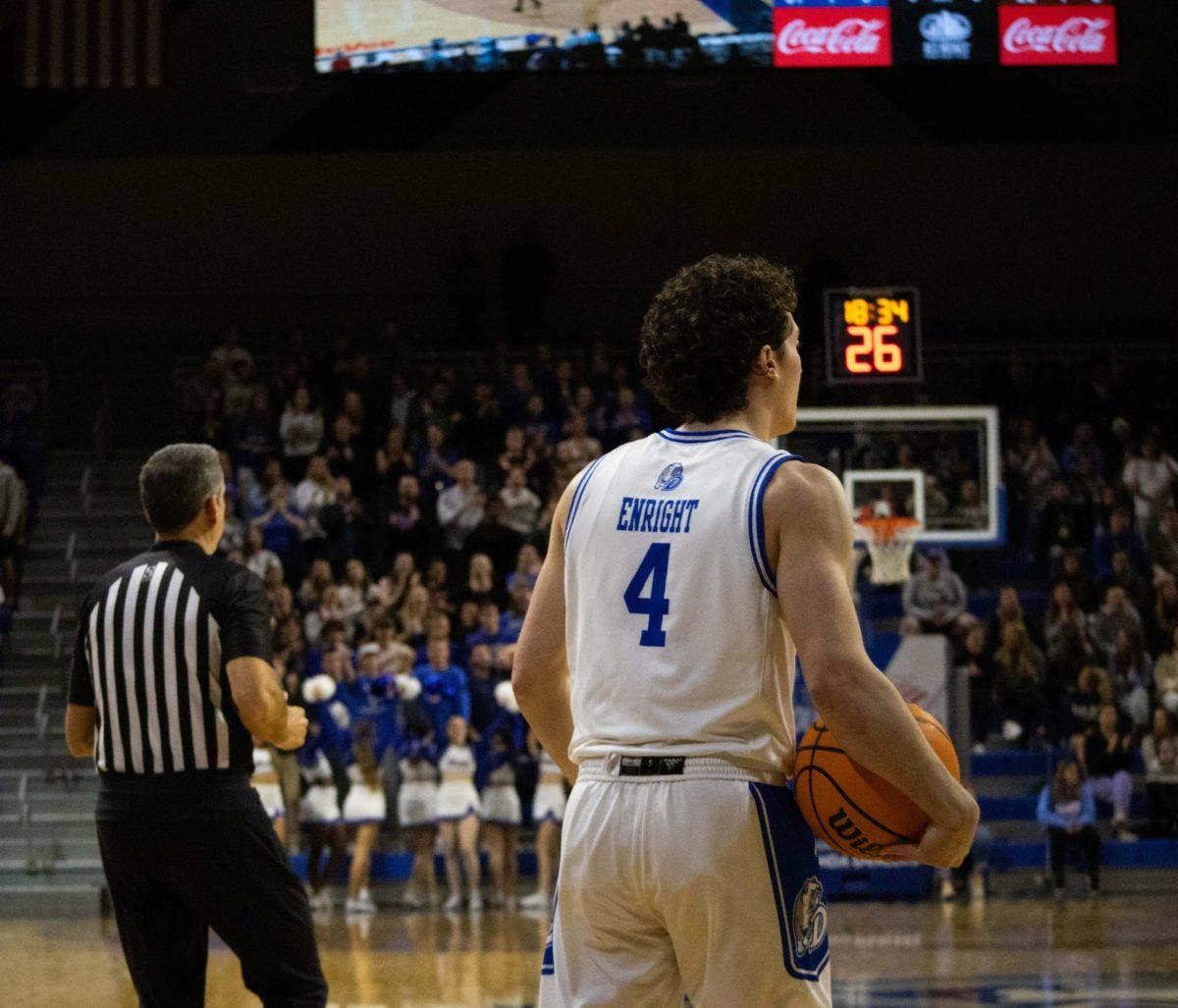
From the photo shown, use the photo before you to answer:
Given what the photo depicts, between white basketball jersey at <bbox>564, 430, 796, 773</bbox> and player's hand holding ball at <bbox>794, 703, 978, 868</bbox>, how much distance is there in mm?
59

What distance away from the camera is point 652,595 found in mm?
2914

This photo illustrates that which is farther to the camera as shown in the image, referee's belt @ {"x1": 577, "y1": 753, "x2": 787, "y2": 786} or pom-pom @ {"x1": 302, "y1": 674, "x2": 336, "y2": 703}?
pom-pom @ {"x1": 302, "y1": 674, "x2": 336, "y2": 703}

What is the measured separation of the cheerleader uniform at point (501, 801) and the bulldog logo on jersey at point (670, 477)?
10008 millimetres

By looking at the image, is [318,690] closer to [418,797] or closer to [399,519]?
[418,797]

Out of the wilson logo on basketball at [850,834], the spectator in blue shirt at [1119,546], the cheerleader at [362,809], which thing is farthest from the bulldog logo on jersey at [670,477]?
the spectator in blue shirt at [1119,546]

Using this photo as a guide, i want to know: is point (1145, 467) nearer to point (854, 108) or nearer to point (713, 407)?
point (854, 108)

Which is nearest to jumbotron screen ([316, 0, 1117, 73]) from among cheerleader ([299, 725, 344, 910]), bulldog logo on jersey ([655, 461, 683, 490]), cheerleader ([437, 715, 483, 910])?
cheerleader ([437, 715, 483, 910])

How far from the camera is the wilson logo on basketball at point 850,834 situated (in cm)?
290

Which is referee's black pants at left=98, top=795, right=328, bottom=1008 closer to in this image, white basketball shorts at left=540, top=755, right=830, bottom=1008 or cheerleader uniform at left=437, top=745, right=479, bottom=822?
white basketball shorts at left=540, top=755, right=830, bottom=1008

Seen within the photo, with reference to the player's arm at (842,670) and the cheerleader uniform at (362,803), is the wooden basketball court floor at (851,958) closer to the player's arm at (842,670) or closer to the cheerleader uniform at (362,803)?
the cheerleader uniform at (362,803)

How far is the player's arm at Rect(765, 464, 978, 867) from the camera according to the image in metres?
2.75

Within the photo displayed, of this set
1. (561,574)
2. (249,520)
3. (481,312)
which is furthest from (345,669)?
(561,574)

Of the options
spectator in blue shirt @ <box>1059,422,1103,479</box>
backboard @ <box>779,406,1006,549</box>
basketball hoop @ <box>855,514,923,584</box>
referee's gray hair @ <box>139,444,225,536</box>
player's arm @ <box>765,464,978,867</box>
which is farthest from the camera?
spectator in blue shirt @ <box>1059,422,1103,479</box>

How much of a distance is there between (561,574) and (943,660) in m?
10.5
